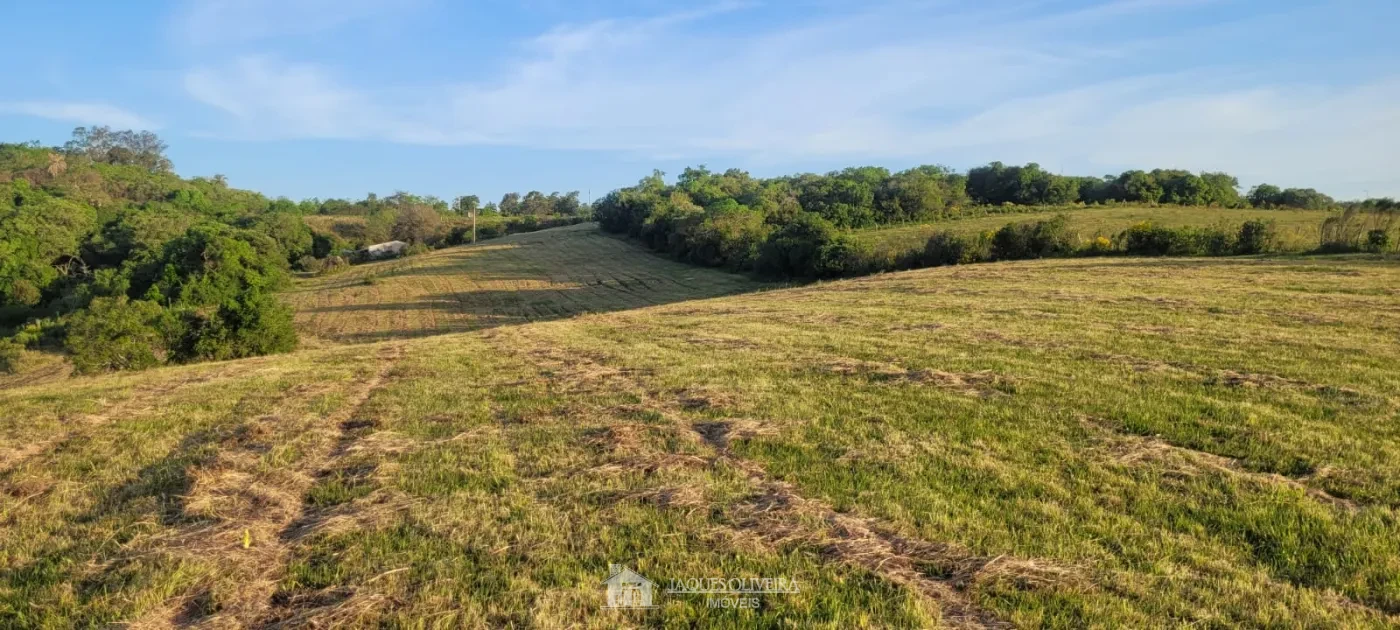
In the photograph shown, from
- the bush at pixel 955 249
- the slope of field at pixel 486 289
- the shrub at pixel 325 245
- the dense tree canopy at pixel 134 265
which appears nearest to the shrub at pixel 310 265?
the dense tree canopy at pixel 134 265

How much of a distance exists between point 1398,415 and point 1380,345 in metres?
6.44

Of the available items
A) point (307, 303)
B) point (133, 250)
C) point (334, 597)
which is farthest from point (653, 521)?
point (133, 250)

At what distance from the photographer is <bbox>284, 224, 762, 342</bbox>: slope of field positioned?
45.8m

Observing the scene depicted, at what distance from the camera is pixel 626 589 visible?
16.0ft

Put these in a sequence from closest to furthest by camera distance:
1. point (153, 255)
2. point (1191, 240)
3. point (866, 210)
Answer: point (1191, 240) < point (153, 255) < point (866, 210)

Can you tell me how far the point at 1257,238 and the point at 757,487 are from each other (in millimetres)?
41521

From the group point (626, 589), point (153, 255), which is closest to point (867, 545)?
point (626, 589)

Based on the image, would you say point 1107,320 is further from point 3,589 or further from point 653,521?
point 3,589

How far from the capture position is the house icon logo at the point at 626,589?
4699 mm

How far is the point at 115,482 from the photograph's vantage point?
7969mm

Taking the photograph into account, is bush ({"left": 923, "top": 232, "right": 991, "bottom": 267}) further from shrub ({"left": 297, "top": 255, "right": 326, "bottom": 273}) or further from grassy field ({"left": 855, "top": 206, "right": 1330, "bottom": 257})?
shrub ({"left": 297, "top": 255, "right": 326, "bottom": 273})

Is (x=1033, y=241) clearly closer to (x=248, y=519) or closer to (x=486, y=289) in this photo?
(x=486, y=289)

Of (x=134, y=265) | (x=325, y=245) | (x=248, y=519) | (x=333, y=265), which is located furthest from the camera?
(x=325, y=245)

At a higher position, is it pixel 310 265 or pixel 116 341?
pixel 310 265
